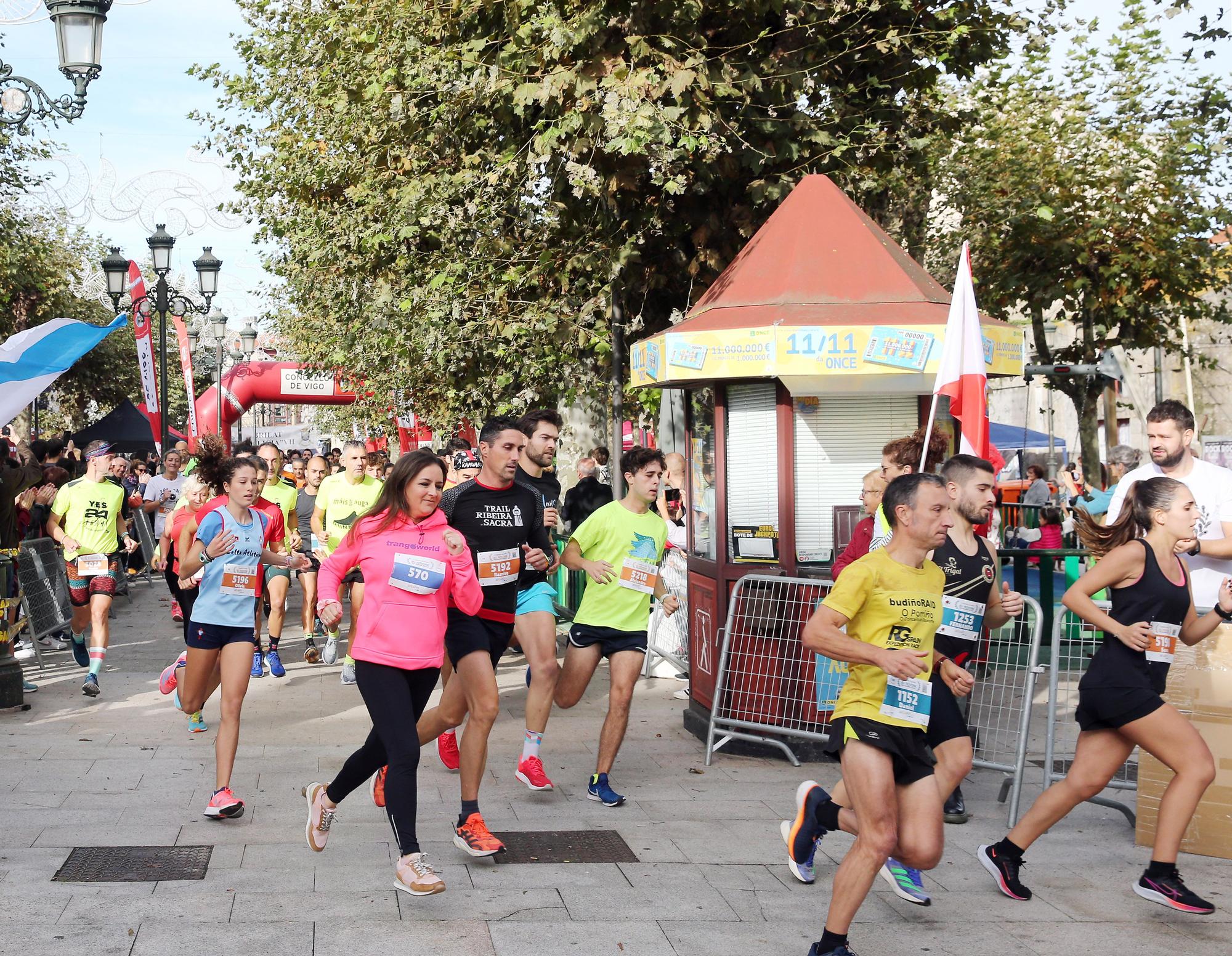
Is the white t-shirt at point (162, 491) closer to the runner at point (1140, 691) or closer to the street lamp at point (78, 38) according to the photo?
the street lamp at point (78, 38)

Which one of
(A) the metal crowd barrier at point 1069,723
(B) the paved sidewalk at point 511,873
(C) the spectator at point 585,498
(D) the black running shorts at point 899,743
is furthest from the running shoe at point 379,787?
(C) the spectator at point 585,498

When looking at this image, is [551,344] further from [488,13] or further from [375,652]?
[375,652]

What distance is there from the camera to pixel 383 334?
1759cm

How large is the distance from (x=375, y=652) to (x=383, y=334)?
12532mm

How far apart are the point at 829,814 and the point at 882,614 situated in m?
1.01

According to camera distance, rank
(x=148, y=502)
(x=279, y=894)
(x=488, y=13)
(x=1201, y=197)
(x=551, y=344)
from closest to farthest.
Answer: (x=279, y=894)
(x=488, y=13)
(x=551, y=344)
(x=148, y=502)
(x=1201, y=197)

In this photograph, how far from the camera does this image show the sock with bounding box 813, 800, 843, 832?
17.4 ft

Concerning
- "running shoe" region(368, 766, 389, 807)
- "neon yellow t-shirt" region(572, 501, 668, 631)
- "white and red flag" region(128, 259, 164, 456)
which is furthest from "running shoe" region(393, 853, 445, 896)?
"white and red flag" region(128, 259, 164, 456)

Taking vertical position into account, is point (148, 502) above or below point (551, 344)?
below

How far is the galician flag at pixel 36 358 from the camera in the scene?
334 inches

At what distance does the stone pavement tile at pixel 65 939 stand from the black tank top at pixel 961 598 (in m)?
3.49

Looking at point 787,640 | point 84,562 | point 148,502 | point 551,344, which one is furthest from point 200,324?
point 787,640

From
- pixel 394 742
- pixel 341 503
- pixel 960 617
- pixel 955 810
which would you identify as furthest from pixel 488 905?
pixel 341 503

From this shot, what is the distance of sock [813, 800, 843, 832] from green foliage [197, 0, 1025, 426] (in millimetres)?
6728
